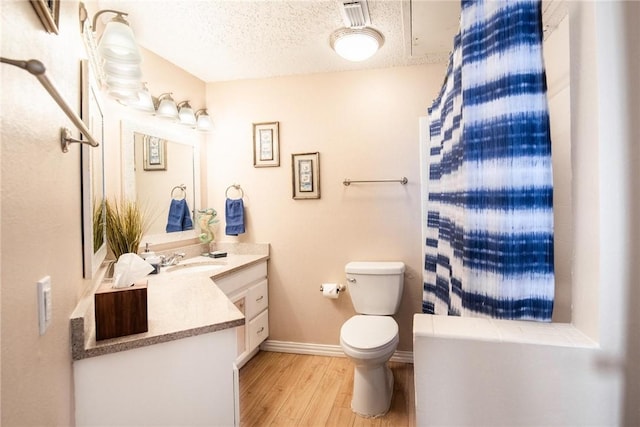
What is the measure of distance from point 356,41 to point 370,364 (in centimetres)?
195

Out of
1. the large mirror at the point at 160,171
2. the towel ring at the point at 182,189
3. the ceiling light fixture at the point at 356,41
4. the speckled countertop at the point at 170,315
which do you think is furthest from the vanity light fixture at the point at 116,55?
the ceiling light fixture at the point at 356,41

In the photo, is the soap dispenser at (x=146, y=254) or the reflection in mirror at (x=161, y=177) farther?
the reflection in mirror at (x=161, y=177)

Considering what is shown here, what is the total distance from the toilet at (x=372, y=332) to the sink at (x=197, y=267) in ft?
3.18

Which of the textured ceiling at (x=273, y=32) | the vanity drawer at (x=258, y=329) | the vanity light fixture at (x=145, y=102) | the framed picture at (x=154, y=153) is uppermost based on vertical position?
the textured ceiling at (x=273, y=32)

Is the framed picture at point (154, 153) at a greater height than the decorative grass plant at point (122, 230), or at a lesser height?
greater

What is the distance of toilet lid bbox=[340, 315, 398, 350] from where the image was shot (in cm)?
193

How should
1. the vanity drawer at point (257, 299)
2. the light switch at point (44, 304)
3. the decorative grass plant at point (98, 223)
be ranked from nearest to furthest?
the light switch at point (44, 304) < the decorative grass plant at point (98, 223) < the vanity drawer at point (257, 299)

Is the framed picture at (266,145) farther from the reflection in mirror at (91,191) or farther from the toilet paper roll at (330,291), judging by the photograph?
the reflection in mirror at (91,191)

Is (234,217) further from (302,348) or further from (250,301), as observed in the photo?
(302,348)

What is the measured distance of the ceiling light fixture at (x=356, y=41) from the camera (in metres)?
2.00

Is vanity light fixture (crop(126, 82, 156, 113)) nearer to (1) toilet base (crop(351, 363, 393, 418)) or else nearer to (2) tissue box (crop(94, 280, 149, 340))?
(2) tissue box (crop(94, 280, 149, 340))

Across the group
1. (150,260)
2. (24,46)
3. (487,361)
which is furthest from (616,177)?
(150,260)

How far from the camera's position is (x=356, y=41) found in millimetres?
2018

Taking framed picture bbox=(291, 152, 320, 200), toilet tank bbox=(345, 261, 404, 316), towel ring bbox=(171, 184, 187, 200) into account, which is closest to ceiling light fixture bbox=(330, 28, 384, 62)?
framed picture bbox=(291, 152, 320, 200)
